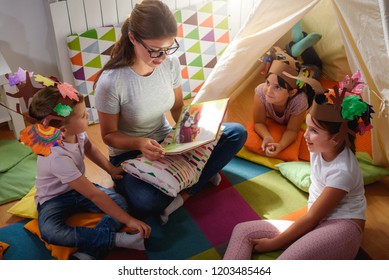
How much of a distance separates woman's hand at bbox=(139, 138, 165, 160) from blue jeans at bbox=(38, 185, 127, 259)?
0.25 m

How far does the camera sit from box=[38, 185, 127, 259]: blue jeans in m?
1.52

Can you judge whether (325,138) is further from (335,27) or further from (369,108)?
(335,27)

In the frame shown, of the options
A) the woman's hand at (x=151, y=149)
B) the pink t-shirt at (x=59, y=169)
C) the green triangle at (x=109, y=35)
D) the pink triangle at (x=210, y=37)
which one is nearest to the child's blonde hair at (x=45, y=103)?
A: the pink t-shirt at (x=59, y=169)

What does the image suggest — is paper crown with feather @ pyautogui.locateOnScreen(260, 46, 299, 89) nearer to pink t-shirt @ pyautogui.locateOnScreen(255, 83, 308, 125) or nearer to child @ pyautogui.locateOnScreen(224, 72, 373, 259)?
pink t-shirt @ pyautogui.locateOnScreen(255, 83, 308, 125)

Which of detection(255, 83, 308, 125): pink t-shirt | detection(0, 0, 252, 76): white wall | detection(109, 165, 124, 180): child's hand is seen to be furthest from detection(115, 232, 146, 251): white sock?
detection(0, 0, 252, 76): white wall

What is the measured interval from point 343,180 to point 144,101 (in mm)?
737

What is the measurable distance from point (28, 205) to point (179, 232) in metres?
0.59

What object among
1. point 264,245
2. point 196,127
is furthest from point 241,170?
point 264,245

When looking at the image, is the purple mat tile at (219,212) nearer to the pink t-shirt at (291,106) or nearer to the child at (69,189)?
the child at (69,189)
